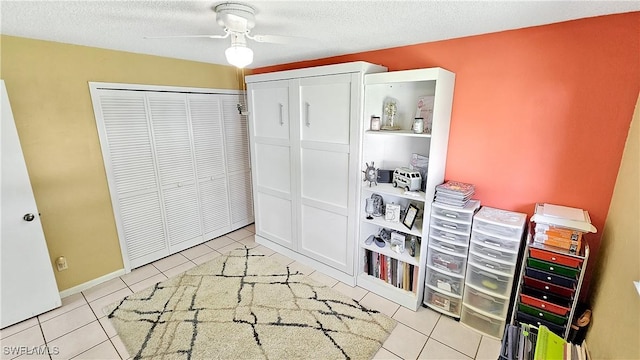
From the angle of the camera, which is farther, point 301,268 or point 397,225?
point 301,268

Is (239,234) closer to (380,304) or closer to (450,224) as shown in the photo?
(380,304)

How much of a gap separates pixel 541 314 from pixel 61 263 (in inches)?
149

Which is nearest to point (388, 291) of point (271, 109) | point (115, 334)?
point (271, 109)

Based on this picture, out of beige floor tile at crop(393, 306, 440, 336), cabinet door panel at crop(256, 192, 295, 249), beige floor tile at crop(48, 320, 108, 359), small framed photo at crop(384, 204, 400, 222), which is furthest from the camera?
cabinet door panel at crop(256, 192, 295, 249)

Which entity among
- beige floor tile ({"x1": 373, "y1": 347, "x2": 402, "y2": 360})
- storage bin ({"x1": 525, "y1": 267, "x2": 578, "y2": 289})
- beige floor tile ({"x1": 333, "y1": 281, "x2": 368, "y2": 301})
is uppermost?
storage bin ({"x1": 525, "y1": 267, "x2": 578, "y2": 289})

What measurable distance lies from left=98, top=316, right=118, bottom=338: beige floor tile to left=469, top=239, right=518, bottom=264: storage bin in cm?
276

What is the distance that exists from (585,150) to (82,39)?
3692 millimetres

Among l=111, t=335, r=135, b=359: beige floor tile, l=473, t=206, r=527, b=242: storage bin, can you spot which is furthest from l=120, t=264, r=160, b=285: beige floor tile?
l=473, t=206, r=527, b=242: storage bin

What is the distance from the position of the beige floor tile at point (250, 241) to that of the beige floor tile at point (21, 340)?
187 cm

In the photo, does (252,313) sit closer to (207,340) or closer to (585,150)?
(207,340)

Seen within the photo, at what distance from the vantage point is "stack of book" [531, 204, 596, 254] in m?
1.65

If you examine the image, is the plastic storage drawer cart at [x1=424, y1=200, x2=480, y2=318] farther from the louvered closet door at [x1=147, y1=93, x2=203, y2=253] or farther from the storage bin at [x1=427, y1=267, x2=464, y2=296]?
the louvered closet door at [x1=147, y1=93, x2=203, y2=253]

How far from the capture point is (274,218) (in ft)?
10.6

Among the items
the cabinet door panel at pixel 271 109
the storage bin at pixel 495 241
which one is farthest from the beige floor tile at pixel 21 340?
the storage bin at pixel 495 241
